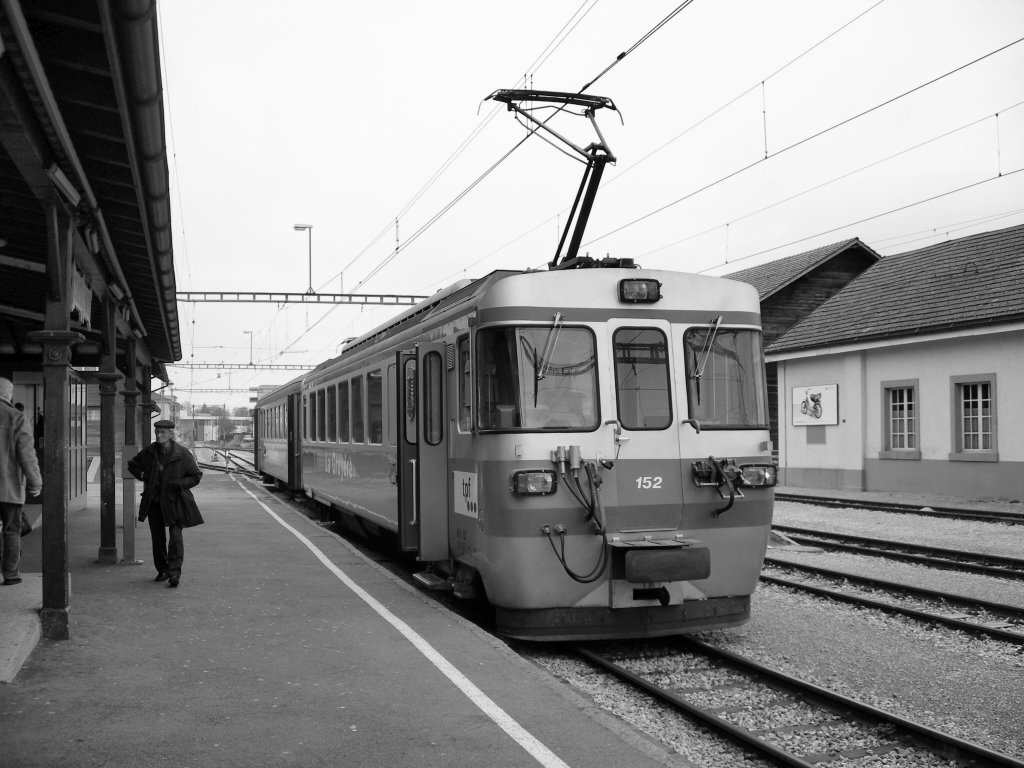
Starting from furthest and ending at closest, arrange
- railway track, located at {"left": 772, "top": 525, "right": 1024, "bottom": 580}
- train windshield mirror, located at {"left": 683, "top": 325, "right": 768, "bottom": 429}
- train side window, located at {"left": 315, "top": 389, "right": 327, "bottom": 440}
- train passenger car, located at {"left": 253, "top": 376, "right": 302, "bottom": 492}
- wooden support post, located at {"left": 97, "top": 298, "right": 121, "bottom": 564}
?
1. train passenger car, located at {"left": 253, "top": 376, "right": 302, "bottom": 492}
2. train side window, located at {"left": 315, "top": 389, "right": 327, "bottom": 440}
3. railway track, located at {"left": 772, "top": 525, "right": 1024, "bottom": 580}
4. wooden support post, located at {"left": 97, "top": 298, "right": 121, "bottom": 564}
5. train windshield mirror, located at {"left": 683, "top": 325, "right": 768, "bottom": 429}

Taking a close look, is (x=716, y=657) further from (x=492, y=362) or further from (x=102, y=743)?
(x=102, y=743)

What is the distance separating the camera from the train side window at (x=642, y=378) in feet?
24.2

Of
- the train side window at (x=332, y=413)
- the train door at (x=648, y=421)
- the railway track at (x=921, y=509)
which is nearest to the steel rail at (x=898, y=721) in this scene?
the train door at (x=648, y=421)

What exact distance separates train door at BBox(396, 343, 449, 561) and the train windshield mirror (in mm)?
2174

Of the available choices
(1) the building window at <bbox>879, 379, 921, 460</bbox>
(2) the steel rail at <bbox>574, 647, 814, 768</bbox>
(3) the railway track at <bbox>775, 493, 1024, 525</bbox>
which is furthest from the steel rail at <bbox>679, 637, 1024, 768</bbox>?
(1) the building window at <bbox>879, 379, 921, 460</bbox>

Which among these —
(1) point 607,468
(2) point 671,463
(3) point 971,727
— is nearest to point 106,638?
(1) point 607,468

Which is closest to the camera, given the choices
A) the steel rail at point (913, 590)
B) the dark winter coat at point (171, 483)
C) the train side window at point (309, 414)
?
the steel rail at point (913, 590)

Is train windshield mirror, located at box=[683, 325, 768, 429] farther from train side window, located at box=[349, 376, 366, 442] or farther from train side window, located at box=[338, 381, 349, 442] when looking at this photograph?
train side window, located at box=[338, 381, 349, 442]

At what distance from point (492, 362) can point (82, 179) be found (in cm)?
296

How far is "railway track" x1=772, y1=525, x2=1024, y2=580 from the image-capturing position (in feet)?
37.5

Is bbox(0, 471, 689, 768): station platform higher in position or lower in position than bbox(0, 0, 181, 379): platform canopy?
lower

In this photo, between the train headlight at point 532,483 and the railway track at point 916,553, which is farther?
the railway track at point 916,553

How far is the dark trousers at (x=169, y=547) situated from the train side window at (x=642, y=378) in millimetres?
4523

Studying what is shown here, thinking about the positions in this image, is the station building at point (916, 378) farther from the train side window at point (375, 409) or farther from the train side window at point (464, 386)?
the train side window at point (464, 386)
